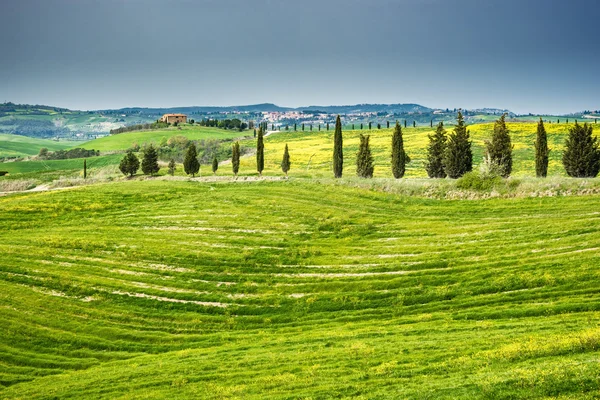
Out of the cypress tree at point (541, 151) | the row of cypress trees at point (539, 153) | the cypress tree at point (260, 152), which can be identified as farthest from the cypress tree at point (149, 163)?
the cypress tree at point (541, 151)

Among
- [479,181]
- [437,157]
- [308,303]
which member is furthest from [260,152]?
[308,303]

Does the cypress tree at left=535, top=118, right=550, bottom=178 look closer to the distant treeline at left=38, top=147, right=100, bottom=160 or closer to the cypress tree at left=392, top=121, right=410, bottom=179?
the cypress tree at left=392, top=121, right=410, bottom=179

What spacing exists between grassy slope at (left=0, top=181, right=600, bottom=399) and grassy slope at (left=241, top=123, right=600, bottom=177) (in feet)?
161

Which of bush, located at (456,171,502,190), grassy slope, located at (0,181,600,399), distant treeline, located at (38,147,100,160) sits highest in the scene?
distant treeline, located at (38,147,100,160)

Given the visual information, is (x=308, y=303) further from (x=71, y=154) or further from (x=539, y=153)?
(x=71, y=154)

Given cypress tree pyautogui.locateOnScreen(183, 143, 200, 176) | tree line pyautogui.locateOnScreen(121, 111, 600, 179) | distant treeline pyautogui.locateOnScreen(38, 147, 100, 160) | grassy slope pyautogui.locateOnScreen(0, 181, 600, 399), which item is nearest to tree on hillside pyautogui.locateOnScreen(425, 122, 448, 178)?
tree line pyautogui.locateOnScreen(121, 111, 600, 179)

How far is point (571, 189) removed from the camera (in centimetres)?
5069

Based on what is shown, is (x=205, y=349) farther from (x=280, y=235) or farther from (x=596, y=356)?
(x=280, y=235)

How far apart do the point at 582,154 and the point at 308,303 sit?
56.8 m

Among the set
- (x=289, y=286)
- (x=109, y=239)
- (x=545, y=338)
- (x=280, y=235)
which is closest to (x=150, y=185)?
(x=109, y=239)

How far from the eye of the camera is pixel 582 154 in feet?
228

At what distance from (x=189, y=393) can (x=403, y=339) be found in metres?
9.85

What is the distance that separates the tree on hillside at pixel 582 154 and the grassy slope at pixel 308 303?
1042 inches

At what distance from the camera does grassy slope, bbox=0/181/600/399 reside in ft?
63.4
